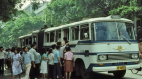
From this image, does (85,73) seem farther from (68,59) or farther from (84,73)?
(68,59)

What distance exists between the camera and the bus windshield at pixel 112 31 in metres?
9.66

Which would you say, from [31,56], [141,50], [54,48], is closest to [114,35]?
[54,48]

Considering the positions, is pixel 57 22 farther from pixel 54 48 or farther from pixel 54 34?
pixel 54 48

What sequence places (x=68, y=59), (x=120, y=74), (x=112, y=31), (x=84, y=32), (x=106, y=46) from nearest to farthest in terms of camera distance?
1. (x=106, y=46)
2. (x=112, y=31)
3. (x=68, y=59)
4. (x=84, y=32)
5. (x=120, y=74)

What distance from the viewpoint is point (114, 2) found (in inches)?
1055

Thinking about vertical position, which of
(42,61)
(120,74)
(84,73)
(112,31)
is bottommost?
(120,74)

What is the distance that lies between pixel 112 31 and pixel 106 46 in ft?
2.56

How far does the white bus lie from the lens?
9.44 m

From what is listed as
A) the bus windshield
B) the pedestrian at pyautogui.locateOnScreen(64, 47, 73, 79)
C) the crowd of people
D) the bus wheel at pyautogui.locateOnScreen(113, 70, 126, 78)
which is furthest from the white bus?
the bus wheel at pyautogui.locateOnScreen(113, 70, 126, 78)

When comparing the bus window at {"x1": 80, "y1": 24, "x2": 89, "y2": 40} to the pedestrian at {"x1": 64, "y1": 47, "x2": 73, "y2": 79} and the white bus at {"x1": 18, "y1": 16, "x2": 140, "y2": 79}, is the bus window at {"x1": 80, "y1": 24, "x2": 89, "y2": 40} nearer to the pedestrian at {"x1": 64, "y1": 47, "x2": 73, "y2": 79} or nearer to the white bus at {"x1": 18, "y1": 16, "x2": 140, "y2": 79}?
the white bus at {"x1": 18, "y1": 16, "x2": 140, "y2": 79}

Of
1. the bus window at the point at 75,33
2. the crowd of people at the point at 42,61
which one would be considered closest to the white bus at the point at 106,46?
the bus window at the point at 75,33

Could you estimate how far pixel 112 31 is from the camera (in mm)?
9805

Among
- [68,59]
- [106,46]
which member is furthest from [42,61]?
[106,46]

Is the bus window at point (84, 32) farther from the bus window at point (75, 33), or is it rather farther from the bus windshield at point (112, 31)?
the bus windshield at point (112, 31)
